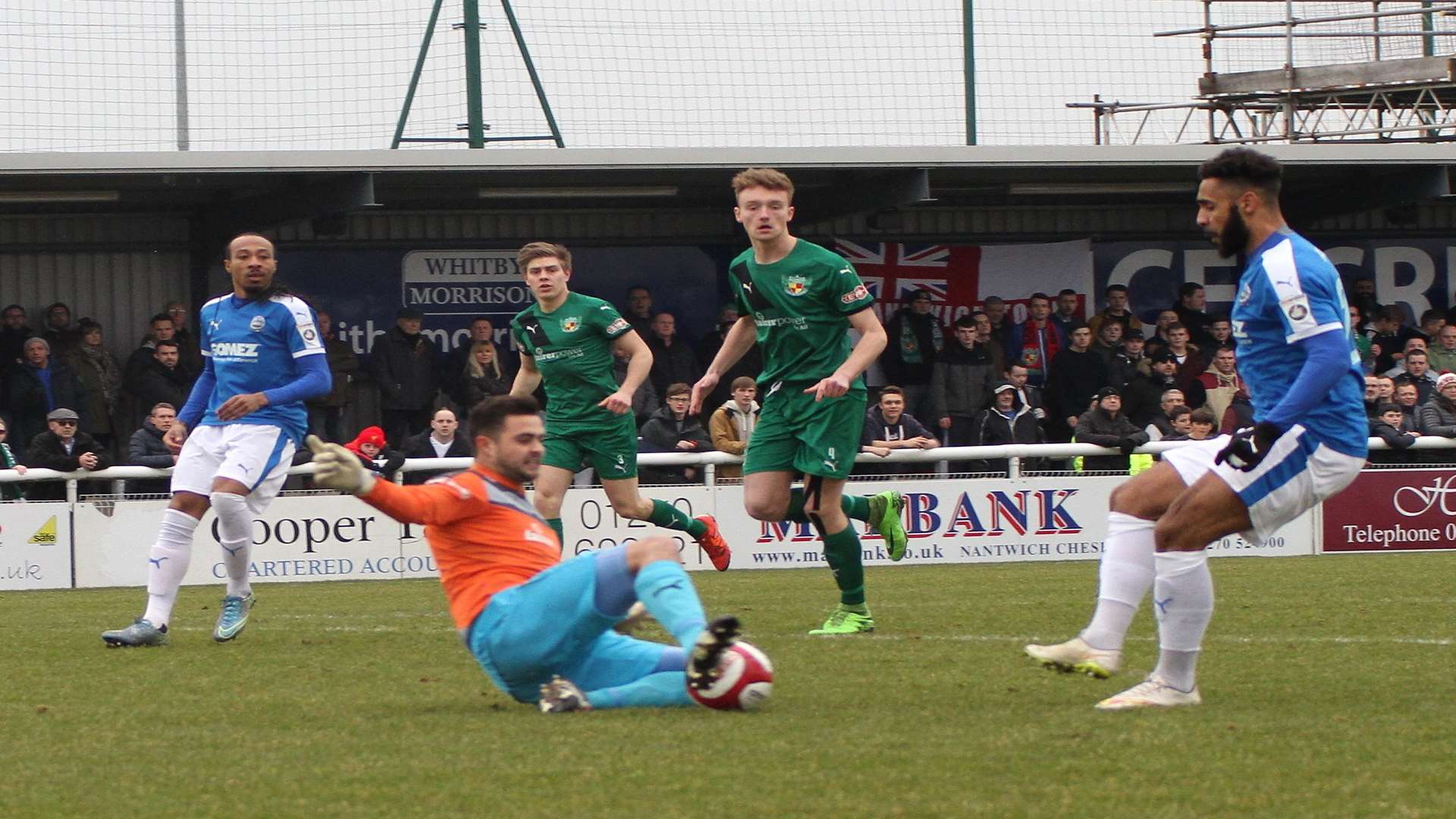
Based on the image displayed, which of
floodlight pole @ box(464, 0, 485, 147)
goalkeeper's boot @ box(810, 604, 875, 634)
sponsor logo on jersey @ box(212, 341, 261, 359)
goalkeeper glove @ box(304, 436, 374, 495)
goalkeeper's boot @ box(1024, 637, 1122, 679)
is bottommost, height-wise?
goalkeeper's boot @ box(810, 604, 875, 634)

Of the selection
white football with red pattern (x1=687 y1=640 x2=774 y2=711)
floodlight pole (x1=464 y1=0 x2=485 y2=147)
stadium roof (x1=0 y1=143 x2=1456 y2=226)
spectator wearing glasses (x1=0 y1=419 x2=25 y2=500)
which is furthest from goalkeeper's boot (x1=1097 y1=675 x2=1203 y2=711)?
stadium roof (x1=0 y1=143 x2=1456 y2=226)

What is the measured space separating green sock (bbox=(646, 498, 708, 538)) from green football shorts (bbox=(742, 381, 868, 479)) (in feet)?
6.19

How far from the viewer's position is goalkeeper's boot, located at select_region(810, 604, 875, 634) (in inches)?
347

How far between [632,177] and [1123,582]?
13.2 metres

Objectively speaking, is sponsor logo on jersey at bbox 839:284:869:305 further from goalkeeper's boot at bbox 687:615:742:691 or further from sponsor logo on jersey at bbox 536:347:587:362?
goalkeeper's boot at bbox 687:615:742:691

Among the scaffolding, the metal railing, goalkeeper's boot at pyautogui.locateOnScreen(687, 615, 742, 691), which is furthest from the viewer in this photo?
the scaffolding

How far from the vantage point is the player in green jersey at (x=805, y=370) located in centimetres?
866

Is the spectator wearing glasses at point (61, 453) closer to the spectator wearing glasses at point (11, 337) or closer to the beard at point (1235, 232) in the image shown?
the spectator wearing glasses at point (11, 337)

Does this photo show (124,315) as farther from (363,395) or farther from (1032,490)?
(1032,490)

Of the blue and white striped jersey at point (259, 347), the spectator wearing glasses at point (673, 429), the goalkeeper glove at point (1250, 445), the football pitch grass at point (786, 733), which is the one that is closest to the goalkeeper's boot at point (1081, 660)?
the football pitch grass at point (786, 733)

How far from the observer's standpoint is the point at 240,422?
8.88 meters

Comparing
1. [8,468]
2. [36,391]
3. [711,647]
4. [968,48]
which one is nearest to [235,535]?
[711,647]

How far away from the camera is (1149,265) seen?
21984 millimetres

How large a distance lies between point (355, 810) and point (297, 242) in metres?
16.1
